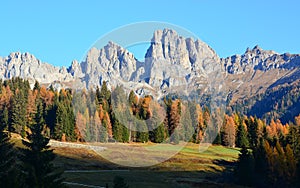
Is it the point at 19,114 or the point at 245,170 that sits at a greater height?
the point at 19,114

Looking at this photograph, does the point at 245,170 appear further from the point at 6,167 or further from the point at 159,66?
the point at 6,167

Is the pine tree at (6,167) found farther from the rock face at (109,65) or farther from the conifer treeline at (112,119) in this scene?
the rock face at (109,65)

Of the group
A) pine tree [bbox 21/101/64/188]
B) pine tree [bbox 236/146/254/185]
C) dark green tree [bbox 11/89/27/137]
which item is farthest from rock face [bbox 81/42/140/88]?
dark green tree [bbox 11/89/27/137]

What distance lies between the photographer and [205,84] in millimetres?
47531

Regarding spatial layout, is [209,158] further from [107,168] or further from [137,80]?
[137,80]

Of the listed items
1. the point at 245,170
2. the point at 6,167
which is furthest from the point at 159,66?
the point at 245,170

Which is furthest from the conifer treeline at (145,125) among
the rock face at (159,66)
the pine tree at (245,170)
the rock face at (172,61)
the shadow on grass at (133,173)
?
the shadow on grass at (133,173)

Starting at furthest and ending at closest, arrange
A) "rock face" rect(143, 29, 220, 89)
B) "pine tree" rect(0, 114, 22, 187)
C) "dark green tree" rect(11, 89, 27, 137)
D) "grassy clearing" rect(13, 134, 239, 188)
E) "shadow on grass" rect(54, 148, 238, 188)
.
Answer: "dark green tree" rect(11, 89, 27, 137), "shadow on grass" rect(54, 148, 238, 188), "grassy clearing" rect(13, 134, 239, 188), "rock face" rect(143, 29, 220, 89), "pine tree" rect(0, 114, 22, 187)

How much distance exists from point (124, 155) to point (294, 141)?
145 ft

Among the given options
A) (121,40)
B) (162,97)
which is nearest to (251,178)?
(162,97)

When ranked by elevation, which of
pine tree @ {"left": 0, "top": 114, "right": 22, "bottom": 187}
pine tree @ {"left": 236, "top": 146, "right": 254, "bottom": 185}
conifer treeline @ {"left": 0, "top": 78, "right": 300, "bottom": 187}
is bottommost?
pine tree @ {"left": 0, "top": 114, "right": 22, "bottom": 187}

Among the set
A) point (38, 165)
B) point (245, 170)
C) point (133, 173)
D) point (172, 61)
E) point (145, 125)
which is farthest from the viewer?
point (245, 170)

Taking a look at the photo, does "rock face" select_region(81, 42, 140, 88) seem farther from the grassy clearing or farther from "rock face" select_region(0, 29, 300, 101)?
the grassy clearing

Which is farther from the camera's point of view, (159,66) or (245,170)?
(245,170)
